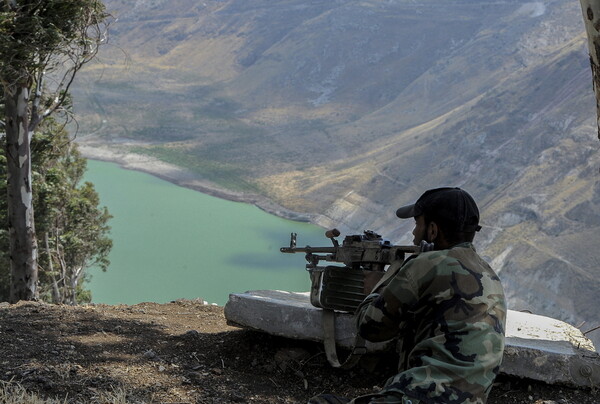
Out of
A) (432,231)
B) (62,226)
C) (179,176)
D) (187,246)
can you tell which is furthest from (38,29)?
(179,176)

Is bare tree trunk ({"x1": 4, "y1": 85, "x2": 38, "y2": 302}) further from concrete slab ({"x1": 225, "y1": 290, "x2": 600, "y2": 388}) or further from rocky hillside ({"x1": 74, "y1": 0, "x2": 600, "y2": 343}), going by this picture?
rocky hillside ({"x1": 74, "y1": 0, "x2": 600, "y2": 343})

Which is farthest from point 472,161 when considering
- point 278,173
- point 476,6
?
point 476,6

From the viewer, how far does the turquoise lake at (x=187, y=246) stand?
38.0 m

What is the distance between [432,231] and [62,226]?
18.8m

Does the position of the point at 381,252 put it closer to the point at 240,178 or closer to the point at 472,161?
the point at 472,161

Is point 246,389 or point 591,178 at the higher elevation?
point 591,178

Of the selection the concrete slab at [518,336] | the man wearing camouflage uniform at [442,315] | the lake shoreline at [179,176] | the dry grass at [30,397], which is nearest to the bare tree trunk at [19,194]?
the concrete slab at [518,336]

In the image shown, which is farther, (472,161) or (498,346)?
(472,161)

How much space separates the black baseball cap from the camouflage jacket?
0.10 metres

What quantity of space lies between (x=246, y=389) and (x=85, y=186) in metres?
17.3

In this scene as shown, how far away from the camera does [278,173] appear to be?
199 ft

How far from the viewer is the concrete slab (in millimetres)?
5105

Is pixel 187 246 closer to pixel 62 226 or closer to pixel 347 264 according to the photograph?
pixel 62 226

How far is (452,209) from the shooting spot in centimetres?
326
